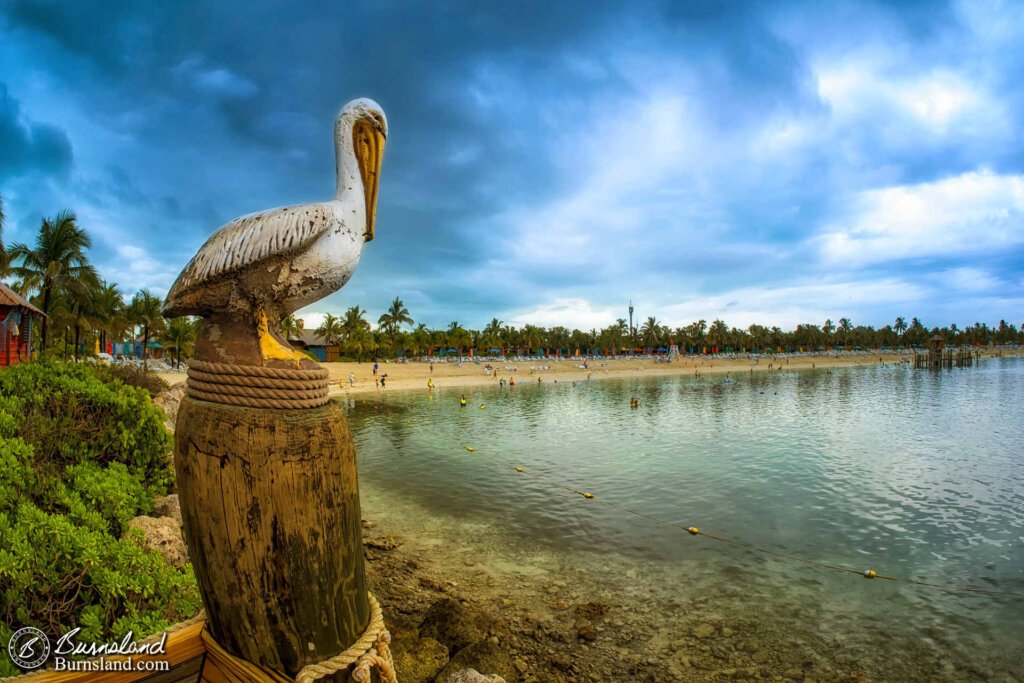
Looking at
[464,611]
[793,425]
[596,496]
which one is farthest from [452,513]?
[793,425]

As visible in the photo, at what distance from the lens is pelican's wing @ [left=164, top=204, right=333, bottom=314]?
2.54m

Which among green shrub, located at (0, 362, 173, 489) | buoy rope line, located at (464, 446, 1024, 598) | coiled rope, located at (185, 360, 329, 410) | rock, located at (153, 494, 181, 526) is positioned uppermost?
coiled rope, located at (185, 360, 329, 410)

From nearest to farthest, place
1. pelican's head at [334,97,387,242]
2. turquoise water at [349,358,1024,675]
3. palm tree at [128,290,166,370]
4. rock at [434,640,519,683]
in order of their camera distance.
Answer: pelican's head at [334,97,387,242]
rock at [434,640,519,683]
turquoise water at [349,358,1024,675]
palm tree at [128,290,166,370]

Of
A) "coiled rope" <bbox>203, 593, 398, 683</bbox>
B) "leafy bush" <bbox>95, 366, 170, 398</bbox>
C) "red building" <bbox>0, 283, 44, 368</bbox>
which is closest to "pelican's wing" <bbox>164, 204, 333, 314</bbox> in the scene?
"coiled rope" <bbox>203, 593, 398, 683</bbox>

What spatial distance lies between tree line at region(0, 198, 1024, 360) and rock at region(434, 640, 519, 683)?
511 centimetres

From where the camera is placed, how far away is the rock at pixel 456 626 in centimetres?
691

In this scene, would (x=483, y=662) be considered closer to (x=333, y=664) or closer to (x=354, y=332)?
(x=333, y=664)

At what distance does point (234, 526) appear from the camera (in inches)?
83.2

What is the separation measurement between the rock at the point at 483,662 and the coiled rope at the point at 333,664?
4239 mm

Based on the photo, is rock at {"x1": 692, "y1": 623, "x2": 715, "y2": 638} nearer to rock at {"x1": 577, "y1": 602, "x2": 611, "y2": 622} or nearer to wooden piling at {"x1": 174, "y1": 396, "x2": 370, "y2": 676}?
rock at {"x1": 577, "y1": 602, "x2": 611, "y2": 622}

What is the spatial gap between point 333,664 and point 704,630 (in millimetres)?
7420

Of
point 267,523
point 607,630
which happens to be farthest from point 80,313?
point 267,523

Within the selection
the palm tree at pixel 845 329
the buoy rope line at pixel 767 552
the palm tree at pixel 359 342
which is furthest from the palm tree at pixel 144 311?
the palm tree at pixel 845 329

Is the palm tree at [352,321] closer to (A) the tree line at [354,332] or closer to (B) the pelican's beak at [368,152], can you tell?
(A) the tree line at [354,332]
